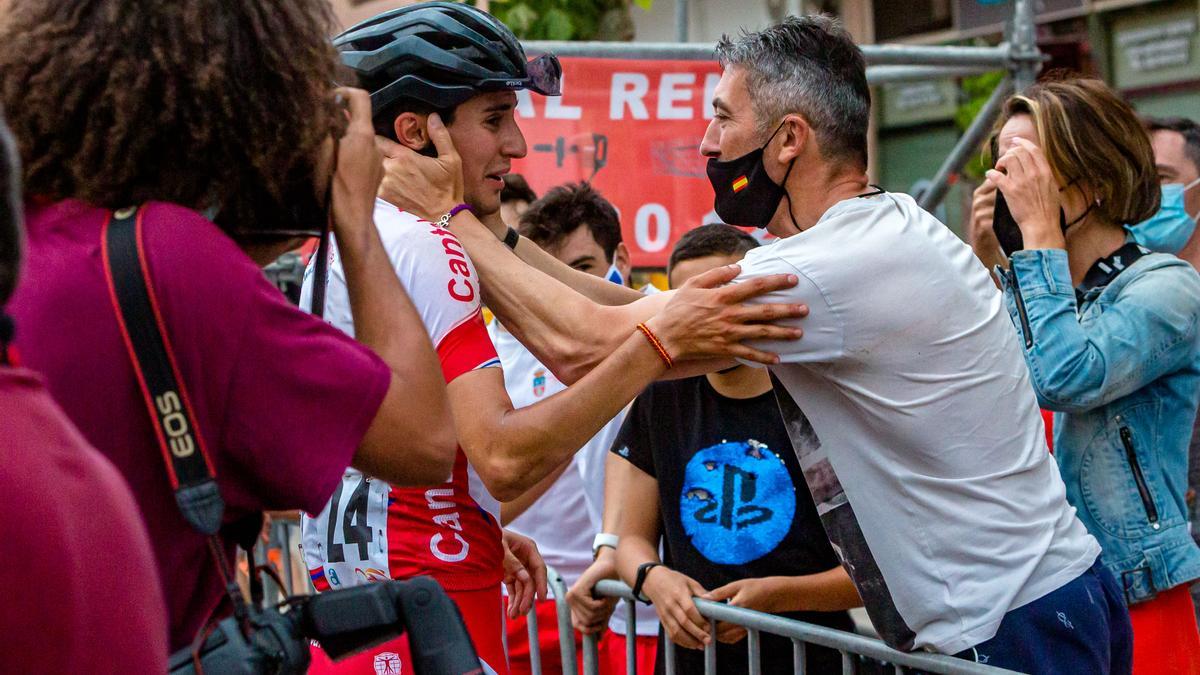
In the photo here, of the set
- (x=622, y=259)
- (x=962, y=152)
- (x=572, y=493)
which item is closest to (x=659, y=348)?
(x=572, y=493)

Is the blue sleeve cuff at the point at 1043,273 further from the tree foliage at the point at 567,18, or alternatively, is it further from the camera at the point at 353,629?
the tree foliage at the point at 567,18

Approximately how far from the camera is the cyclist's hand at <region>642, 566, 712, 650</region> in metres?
3.67

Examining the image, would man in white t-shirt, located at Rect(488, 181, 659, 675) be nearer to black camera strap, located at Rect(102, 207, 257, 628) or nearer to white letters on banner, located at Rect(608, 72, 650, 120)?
white letters on banner, located at Rect(608, 72, 650, 120)

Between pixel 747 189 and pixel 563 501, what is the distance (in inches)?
82.4

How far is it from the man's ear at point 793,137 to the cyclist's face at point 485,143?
0.64 m

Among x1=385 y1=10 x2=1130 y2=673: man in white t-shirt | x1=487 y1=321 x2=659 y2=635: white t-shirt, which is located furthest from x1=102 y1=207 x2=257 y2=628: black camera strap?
x1=487 y1=321 x2=659 y2=635: white t-shirt

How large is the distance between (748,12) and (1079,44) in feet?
10.7

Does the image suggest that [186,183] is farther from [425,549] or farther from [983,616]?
[983,616]

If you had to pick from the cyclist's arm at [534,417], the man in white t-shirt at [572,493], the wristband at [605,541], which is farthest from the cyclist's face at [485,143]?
the wristband at [605,541]

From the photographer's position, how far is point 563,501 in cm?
499

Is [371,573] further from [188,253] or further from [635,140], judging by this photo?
[635,140]

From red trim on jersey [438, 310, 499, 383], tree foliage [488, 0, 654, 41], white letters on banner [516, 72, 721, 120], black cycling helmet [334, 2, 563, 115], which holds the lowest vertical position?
red trim on jersey [438, 310, 499, 383]

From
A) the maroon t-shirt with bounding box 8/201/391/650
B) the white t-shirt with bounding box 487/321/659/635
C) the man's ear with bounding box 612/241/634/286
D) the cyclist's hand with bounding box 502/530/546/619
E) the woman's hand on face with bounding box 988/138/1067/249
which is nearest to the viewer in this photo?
the maroon t-shirt with bounding box 8/201/391/650

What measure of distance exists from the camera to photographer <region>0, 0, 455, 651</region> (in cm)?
8
